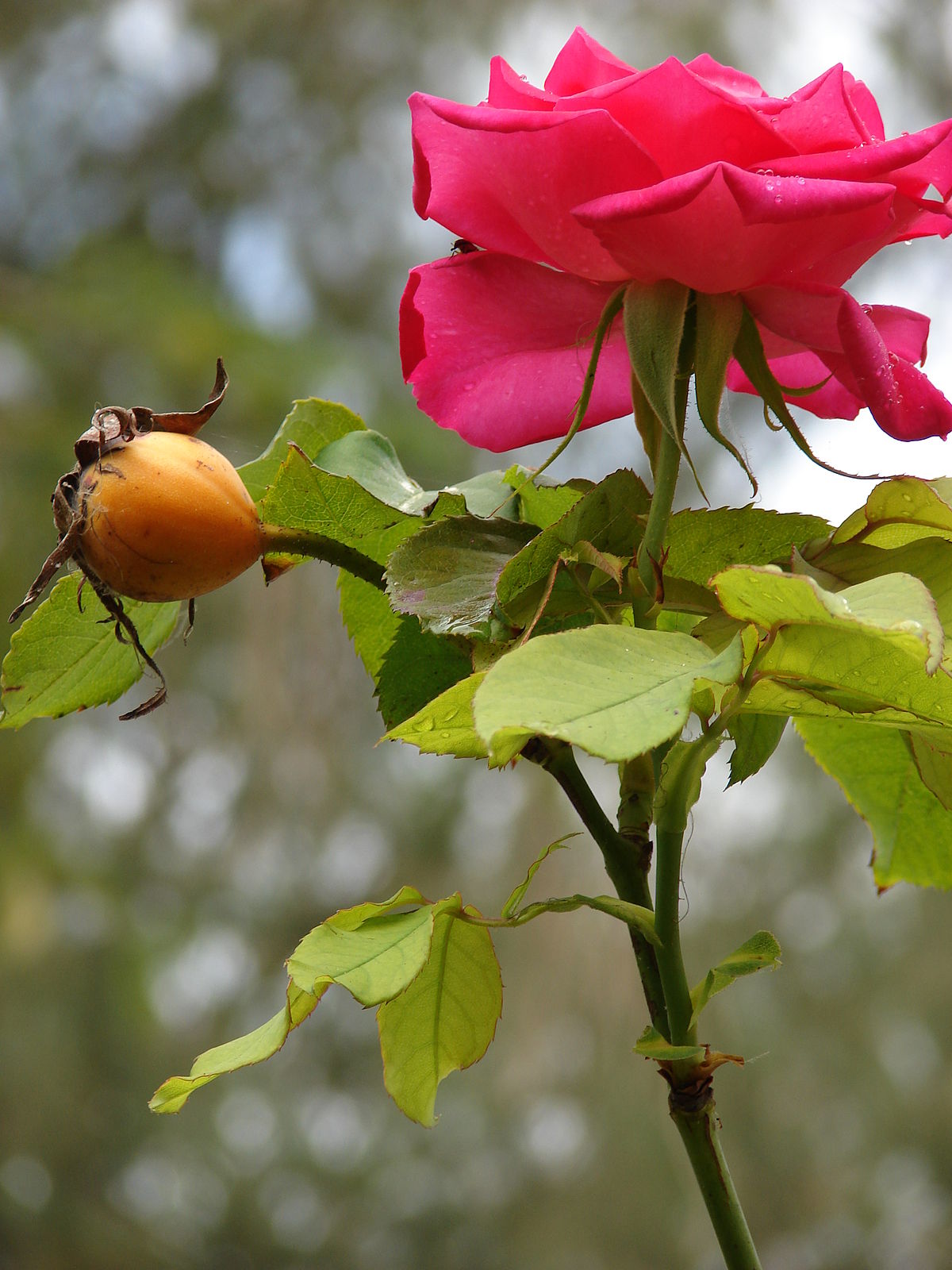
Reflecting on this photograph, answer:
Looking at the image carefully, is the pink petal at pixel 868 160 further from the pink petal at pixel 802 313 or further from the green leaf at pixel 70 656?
the green leaf at pixel 70 656

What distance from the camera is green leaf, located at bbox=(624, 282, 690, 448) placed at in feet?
0.62

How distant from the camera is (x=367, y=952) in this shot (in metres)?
0.18

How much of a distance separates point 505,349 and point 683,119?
0.06 metres

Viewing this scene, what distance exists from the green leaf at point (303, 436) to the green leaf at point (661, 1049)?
135mm

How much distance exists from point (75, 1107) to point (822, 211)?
205cm

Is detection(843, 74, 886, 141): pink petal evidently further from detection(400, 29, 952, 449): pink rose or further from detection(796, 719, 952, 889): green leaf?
detection(796, 719, 952, 889): green leaf

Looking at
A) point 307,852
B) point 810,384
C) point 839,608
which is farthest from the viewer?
point 307,852

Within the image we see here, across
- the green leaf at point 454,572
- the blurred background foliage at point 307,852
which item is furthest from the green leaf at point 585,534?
the blurred background foliage at point 307,852

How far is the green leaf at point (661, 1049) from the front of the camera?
0.60ft

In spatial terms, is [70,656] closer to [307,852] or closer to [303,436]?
[303,436]

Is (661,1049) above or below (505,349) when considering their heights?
below

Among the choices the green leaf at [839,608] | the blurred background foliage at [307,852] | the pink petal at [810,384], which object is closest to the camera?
the green leaf at [839,608]

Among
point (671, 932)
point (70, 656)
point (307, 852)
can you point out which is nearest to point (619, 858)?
point (671, 932)

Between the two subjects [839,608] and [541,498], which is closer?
[839,608]
